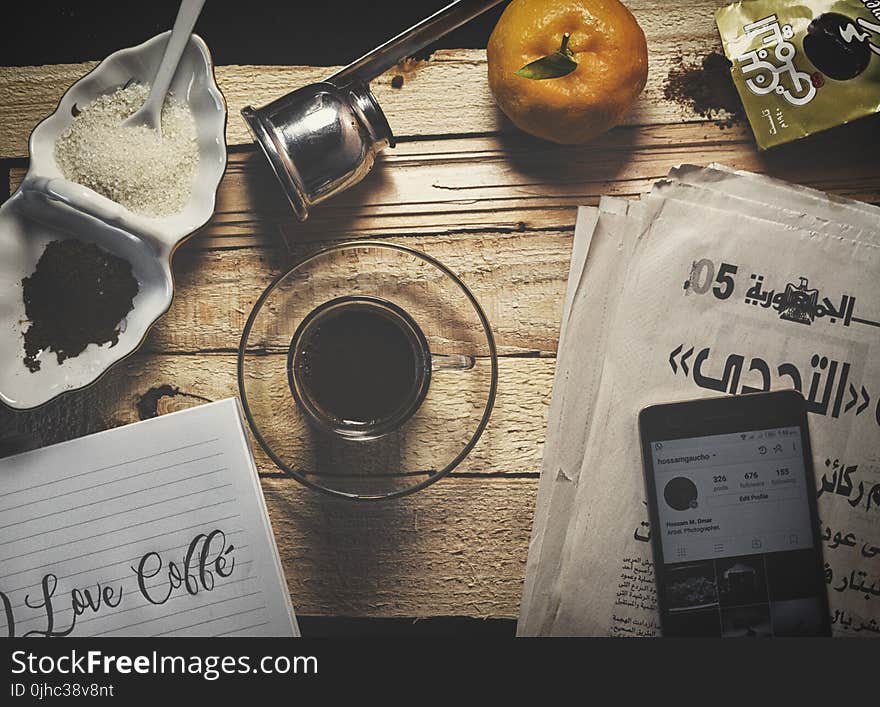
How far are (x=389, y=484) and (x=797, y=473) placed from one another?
385mm

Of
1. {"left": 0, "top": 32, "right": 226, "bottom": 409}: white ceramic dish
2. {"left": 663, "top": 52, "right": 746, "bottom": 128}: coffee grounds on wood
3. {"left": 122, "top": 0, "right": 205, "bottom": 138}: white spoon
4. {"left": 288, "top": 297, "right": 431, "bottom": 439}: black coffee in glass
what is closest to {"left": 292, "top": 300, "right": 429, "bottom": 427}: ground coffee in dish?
{"left": 288, "top": 297, "right": 431, "bottom": 439}: black coffee in glass

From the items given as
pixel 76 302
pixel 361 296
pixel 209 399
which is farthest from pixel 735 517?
pixel 76 302

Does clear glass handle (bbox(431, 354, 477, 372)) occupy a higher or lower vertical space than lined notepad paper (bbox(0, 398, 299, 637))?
higher

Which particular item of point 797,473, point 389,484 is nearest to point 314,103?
point 389,484

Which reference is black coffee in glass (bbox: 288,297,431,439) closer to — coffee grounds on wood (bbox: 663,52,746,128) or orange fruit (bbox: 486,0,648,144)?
orange fruit (bbox: 486,0,648,144)

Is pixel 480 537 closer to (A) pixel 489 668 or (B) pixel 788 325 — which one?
(A) pixel 489 668

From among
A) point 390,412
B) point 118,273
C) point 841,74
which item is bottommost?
point 390,412

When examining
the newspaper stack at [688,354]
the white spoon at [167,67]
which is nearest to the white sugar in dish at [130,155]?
the white spoon at [167,67]

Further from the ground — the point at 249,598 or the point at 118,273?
the point at 118,273

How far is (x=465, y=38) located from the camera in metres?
0.70

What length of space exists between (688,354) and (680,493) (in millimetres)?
132

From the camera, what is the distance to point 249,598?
0.66m

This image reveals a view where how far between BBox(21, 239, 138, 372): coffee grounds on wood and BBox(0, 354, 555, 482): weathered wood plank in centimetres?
6

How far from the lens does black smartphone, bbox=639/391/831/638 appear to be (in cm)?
66
